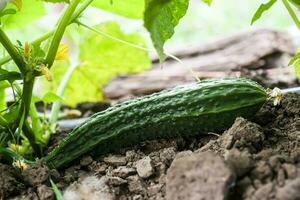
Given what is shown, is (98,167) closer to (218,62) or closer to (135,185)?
(135,185)

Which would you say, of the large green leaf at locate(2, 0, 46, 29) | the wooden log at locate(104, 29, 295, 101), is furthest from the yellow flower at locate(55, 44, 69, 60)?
the wooden log at locate(104, 29, 295, 101)

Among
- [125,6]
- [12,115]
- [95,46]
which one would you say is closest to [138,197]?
[12,115]

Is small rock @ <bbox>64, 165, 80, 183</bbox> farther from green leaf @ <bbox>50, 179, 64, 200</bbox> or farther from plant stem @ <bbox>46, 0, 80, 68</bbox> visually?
plant stem @ <bbox>46, 0, 80, 68</bbox>

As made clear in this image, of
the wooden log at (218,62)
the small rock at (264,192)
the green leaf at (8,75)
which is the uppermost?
the green leaf at (8,75)

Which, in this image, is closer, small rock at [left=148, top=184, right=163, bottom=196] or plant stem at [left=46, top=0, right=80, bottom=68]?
small rock at [left=148, top=184, right=163, bottom=196]

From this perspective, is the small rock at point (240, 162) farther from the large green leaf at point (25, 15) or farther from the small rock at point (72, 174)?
the large green leaf at point (25, 15)

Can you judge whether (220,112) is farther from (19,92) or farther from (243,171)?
(19,92)

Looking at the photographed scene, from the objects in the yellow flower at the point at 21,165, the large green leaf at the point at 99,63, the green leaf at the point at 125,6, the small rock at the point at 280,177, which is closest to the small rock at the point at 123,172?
the yellow flower at the point at 21,165
